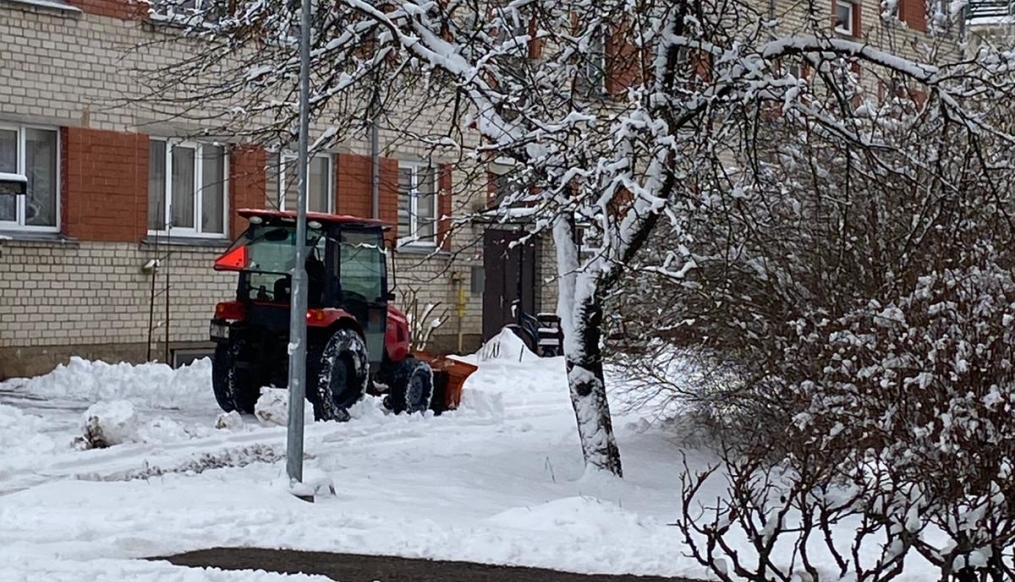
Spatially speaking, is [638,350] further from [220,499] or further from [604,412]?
[220,499]

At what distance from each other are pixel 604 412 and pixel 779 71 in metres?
3.14

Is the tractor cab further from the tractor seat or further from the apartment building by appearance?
the apartment building

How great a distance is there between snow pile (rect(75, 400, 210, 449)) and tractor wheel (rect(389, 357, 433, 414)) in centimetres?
325

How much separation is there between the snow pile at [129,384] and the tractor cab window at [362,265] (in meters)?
2.11

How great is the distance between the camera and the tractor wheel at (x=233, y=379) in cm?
1638

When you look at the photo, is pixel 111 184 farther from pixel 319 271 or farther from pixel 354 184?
pixel 319 271

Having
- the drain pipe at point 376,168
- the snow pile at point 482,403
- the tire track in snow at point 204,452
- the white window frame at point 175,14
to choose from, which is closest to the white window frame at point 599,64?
the white window frame at point 175,14

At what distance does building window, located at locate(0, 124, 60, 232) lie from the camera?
2014 centimetres

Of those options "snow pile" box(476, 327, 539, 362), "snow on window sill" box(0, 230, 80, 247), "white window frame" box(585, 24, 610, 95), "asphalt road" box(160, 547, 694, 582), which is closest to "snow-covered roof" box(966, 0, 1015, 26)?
"snow pile" box(476, 327, 539, 362)

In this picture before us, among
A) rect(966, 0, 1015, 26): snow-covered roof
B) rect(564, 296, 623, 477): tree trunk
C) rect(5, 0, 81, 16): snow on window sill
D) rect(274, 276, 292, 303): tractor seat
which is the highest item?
rect(966, 0, 1015, 26): snow-covered roof

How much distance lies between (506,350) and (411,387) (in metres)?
8.27

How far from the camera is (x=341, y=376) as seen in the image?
16375 millimetres

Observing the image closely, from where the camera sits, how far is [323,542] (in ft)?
31.0

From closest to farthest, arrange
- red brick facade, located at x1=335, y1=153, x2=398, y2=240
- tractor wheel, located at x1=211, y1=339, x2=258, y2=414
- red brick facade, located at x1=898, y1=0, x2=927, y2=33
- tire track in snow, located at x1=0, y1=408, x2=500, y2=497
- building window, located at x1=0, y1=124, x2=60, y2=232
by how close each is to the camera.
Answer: tire track in snow, located at x1=0, y1=408, x2=500, y2=497 → tractor wheel, located at x1=211, y1=339, x2=258, y2=414 → building window, located at x1=0, y1=124, x2=60, y2=232 → red brick facade, located at x1=335, y1=153, x2=398, y2=240 → red brick facade, located at x1=898, y1=0, x2=927, y2=33
